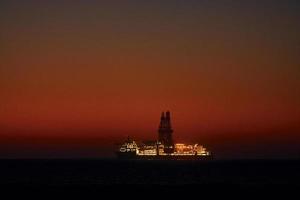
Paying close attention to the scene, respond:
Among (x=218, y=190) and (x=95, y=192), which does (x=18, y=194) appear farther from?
(x=218, y=190)

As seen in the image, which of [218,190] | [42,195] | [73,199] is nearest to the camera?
[73,199]

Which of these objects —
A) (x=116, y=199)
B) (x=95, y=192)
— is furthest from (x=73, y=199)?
(x=95, y=192)

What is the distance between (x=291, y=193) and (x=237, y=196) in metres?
5.33

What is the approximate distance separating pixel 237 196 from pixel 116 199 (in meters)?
9.69

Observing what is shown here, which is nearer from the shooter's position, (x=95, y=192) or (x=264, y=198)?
(x=264, y=198)

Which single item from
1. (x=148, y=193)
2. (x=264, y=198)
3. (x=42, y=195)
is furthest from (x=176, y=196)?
(x=42, y=195)

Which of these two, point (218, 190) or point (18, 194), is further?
point (218, 190)

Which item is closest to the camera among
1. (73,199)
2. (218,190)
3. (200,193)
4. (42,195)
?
(73,199)

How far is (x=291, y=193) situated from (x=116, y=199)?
14.9 m

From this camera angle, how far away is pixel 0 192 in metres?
51.1

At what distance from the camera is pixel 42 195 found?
49.8m

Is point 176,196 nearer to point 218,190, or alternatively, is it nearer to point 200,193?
point 200,193

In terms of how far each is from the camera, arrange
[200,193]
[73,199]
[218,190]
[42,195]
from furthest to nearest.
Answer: [218,190] < [200,193] < [42,195] < [73,199]

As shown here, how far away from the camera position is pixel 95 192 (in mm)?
53750
